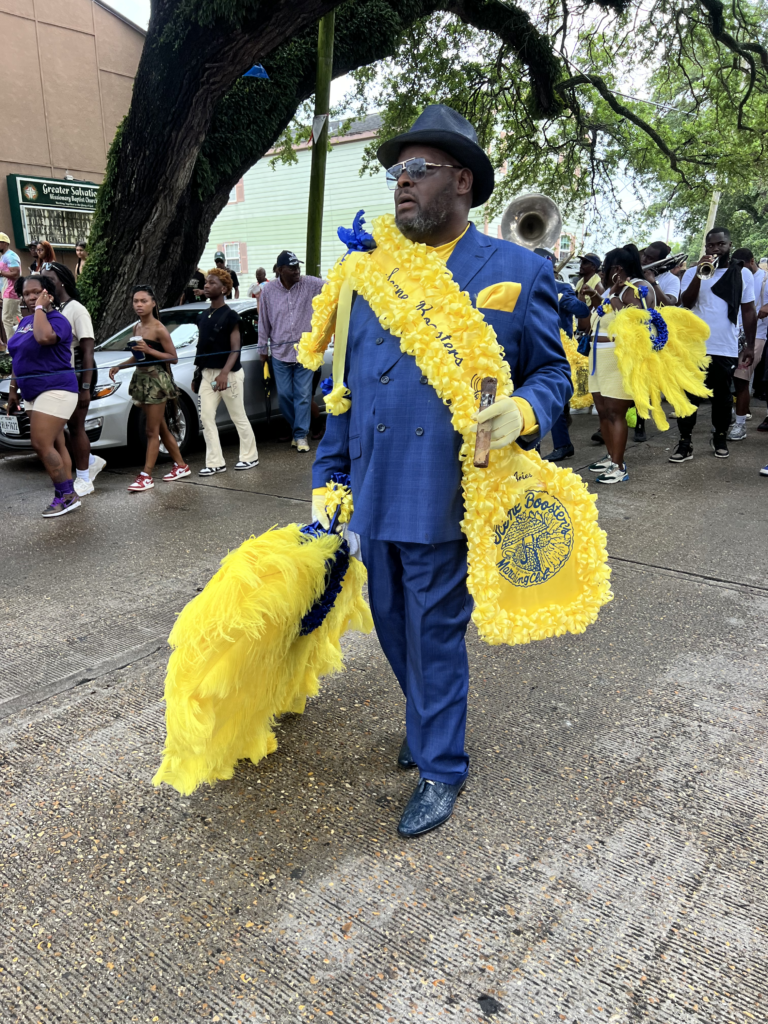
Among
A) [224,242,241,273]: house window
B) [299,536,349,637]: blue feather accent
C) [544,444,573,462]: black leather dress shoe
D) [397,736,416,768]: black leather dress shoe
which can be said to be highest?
[299,536,349,637]: blue feather accent

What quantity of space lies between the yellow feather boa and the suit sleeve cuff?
7cm

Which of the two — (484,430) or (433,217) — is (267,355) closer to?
(433,217)

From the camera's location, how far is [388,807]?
2.55 meters

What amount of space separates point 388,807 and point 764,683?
1.79 m

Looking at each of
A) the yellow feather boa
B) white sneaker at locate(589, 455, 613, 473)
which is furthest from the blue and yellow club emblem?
white sneaker at locate(589, 455, 613, 473)

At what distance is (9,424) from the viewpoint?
292 inches

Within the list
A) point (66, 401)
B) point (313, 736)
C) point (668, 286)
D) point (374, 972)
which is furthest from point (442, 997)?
point (668, 286)

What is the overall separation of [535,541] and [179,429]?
6.38 m

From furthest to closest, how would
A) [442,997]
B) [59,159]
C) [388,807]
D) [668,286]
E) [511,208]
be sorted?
[59,159], [668,286], [511,208], [388,807], [442,997]

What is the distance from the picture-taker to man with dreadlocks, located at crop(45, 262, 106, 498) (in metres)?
6.32

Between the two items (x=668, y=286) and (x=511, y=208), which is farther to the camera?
(x=668, y=286)

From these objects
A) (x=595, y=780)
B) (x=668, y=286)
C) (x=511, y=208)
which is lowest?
(x=595, y=780)

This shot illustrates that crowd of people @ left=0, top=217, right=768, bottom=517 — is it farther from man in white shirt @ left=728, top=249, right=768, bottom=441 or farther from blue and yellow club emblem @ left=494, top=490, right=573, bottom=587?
blue and yellow club emblem @ left=494, top=490, right=573, bottom=587

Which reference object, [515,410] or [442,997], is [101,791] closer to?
[442,997]
